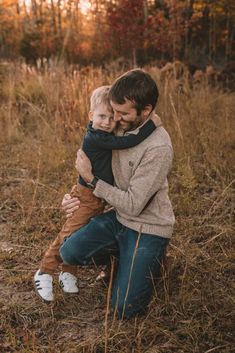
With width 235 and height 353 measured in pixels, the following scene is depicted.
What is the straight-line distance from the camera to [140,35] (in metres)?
12.4

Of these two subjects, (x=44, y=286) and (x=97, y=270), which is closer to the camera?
(x=44, y=286)

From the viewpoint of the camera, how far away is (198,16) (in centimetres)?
1224

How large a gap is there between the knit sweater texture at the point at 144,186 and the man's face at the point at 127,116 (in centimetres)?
5

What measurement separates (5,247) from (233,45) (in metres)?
10.7

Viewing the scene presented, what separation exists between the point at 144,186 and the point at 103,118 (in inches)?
A: 18.0

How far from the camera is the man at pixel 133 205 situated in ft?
7.97

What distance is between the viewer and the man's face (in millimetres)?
2412

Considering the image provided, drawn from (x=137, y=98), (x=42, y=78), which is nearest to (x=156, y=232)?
(x=137, y=98)

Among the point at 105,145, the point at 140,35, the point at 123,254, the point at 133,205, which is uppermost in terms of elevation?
the point at 105,145

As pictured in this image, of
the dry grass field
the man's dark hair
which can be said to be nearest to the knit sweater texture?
the man's dark hair

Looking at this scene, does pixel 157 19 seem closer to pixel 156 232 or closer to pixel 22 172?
pixel 22 172

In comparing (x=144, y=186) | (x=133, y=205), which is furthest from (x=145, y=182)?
(x=133, y=205)

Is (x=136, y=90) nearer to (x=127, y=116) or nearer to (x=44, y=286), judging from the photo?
(x=127, y=116)

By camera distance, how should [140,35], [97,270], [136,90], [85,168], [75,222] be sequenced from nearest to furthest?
[136,90]
[85,168]
[75,222]
[97,270]
[140,35]
